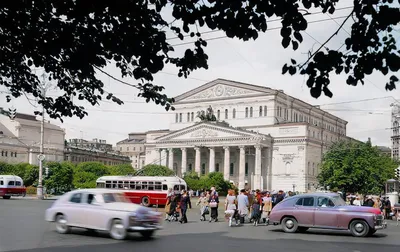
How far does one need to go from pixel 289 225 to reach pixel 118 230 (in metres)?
7.86

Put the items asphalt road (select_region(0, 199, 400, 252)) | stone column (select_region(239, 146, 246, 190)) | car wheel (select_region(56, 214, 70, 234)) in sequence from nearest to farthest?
asphalt road (select_region(0, 199, 400, 252)) < car wheel (select_region(56, 214, 70, 234)) < stone column (select_region(239, 146, 246, 190))

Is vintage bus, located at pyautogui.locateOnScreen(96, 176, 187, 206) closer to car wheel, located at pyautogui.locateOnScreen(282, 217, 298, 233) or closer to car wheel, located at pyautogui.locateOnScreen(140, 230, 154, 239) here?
car wheel, located at pyautogui.locateOnScreen(282, 217, 298, 233)

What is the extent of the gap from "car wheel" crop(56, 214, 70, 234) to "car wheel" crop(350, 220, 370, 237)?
415 inches

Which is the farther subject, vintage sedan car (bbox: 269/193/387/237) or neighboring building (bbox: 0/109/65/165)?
neighboring building (bbox: 0/109/65/165)

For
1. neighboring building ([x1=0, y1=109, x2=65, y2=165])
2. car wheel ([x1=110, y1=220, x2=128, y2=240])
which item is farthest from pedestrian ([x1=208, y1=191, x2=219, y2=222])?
neighboring building ([x1=0, y1=109, x2=65, y2=165])

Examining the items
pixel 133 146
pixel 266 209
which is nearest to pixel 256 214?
pixel 266 209

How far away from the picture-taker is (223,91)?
100750mm

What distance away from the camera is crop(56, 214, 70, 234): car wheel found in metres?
18.5

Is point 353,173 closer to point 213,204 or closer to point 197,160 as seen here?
point 213,204

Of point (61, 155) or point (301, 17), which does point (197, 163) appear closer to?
point (61, 155)

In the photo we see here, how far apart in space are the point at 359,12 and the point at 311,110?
10443 centimetres

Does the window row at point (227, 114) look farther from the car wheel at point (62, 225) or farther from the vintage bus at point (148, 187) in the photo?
the car wheel at point (62, 225)

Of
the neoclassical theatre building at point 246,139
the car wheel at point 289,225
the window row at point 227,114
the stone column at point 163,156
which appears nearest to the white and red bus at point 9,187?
the car wheel at point 289,225

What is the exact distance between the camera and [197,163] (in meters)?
96.8
